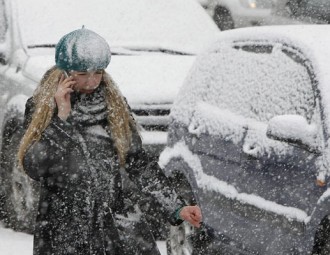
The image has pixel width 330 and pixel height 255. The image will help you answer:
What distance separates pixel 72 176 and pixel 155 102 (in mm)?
3494

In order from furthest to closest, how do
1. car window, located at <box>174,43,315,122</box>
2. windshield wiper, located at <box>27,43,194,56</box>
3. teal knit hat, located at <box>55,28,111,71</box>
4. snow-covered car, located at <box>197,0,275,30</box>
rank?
snow-covered car, located at <box>197,0,275,30</box>
windshield wiper, located at <box>27,43,194,56</box>
car window, located at <box>174,43,315,122</box>
teal knit hat, located at <box>55,28,111,71</box>

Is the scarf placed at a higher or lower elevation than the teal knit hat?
lower

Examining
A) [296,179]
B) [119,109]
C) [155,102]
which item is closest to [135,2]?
[155,102]

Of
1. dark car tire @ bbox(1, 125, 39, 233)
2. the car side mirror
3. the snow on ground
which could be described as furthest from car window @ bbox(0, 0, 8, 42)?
the car side mirror

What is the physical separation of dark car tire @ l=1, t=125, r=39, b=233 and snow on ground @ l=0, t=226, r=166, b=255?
0.34 feet

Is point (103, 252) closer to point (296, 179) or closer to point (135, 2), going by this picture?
point (296, 179)

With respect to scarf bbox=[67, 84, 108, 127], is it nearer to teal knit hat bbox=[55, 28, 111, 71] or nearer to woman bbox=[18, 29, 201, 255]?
woman bbox=[18, 29, 201, 255]

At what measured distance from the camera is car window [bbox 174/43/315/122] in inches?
205

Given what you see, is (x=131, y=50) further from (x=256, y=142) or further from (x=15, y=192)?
(x=256, y=142)

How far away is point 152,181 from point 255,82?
1948 mm

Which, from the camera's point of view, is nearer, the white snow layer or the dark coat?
the dark coat

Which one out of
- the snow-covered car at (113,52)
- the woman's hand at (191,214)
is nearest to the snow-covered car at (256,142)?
the snow-covered car at (113,52)

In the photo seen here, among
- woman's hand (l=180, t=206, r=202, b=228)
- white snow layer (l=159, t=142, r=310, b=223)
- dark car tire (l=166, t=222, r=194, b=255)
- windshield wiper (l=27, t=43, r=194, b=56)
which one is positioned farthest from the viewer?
windshield wiper (l=27, t=43, r=194, b=56)

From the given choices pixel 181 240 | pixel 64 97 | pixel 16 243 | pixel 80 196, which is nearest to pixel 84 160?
pixel 80 196
